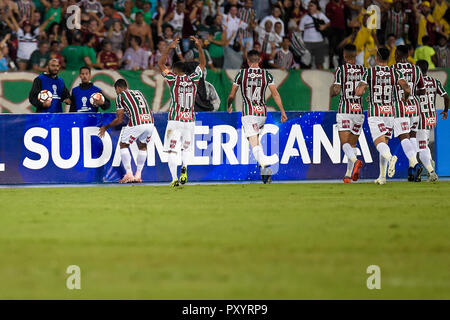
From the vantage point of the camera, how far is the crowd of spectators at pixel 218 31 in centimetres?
2091

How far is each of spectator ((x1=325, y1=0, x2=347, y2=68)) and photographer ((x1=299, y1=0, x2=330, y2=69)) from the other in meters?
0.14

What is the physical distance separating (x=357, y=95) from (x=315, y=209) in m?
4.64

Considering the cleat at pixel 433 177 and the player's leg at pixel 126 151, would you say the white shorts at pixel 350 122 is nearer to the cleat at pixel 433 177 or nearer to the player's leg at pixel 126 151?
the cleat at pixel 433 177

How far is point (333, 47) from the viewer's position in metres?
21.8

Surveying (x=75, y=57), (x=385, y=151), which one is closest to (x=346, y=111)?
(x=385, y=151)

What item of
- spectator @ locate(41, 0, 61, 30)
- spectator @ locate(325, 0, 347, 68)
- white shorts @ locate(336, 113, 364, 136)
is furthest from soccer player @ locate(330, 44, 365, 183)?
spectator @ locate(41, 0, 61, 30)

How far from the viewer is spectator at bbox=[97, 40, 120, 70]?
2052 centimetres

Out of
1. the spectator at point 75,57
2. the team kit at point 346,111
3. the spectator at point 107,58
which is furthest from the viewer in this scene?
the spectator at point 107,58

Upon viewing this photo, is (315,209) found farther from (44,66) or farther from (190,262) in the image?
(44,66)

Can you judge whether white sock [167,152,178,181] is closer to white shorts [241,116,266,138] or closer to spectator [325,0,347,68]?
white shorts [241,116,266,138]

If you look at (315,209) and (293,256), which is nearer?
(293,256)

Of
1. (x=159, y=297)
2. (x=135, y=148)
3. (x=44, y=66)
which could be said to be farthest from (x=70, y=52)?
(x=159, y=297)

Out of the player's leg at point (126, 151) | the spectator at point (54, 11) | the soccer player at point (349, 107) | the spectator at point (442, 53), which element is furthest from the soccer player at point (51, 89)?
the spectator at point (442, 53)

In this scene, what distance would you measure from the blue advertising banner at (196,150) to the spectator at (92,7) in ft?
19.6
